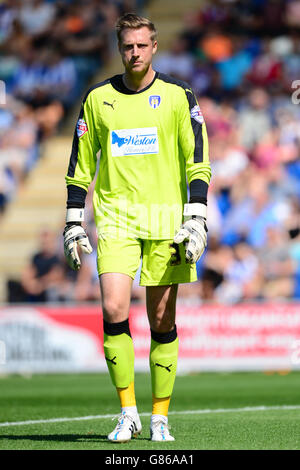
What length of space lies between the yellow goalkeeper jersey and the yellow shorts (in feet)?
0.21

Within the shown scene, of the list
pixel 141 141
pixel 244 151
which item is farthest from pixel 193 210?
pixel 244 151

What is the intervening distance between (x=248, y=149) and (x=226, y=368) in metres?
4.39

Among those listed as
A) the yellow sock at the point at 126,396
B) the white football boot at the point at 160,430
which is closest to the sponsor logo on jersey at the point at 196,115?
the yellow sock at the point at 126,396

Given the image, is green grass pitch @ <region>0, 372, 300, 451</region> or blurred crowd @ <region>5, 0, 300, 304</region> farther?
blurred crowd @ <region>5, 0, 300, 304</region>

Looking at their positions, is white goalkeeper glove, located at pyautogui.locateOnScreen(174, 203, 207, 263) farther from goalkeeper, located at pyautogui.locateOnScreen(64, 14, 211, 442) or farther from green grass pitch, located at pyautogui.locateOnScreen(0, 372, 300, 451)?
green grass pitch, located at pyautogui.locateOnScreen(0, 372, 300, 451)

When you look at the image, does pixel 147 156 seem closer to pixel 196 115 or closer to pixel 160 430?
pixel 196 115

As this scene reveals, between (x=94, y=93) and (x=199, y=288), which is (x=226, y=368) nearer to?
(x=199, y=288)

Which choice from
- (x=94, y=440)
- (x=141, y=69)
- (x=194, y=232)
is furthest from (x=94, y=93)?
(x=94, y=440)

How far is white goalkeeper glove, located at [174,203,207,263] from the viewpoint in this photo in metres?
6.15

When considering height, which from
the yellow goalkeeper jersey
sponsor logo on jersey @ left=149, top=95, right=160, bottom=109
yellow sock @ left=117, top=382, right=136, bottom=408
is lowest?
yellow sock @ left=117, top=382, right=136, bottom=408

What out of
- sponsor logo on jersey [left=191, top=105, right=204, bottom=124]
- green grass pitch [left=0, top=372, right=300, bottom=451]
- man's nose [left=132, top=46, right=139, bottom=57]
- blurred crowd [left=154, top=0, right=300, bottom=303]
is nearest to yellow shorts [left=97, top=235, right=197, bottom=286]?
sponsor logo on jersey [left=191, top=105, right=204, bottom=124]

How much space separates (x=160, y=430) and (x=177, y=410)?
7.51 feet

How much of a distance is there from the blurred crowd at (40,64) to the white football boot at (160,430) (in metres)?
13.3

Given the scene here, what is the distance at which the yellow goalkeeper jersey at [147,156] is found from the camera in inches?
249
